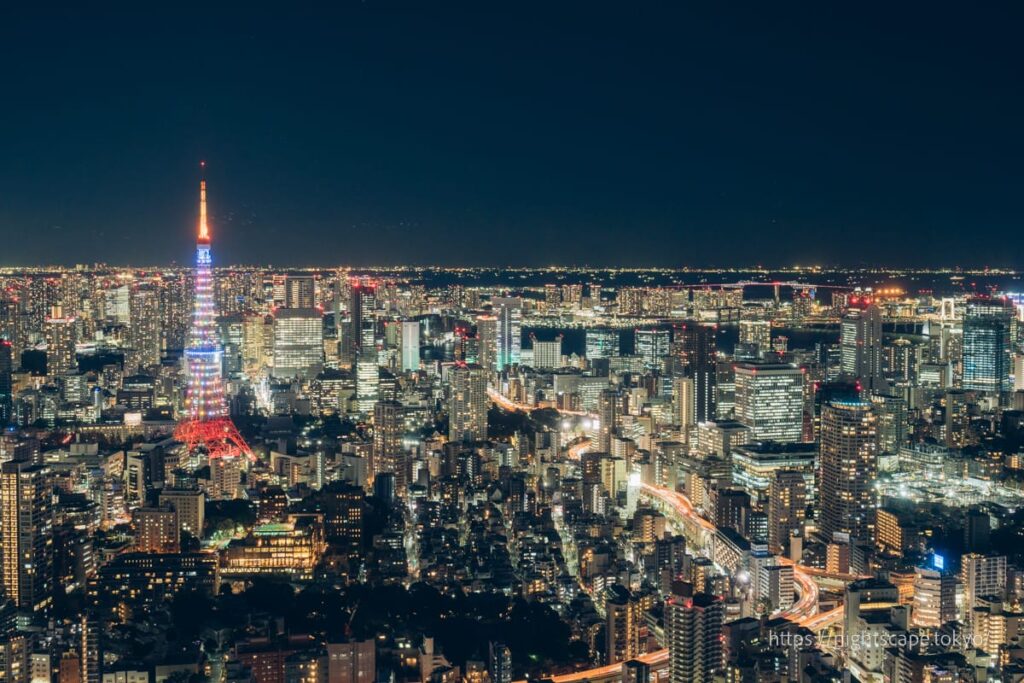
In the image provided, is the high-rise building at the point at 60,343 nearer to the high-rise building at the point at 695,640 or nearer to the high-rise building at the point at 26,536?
the high-rise building at the point at 26,536

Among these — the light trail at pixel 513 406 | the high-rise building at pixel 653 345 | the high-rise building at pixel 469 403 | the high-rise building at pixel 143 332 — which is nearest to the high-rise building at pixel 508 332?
the light trail at pixel 513 406

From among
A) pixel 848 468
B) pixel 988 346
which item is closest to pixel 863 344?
pixel 988 346

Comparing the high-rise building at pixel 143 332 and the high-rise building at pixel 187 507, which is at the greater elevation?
the high-rise building at pixel 143 332

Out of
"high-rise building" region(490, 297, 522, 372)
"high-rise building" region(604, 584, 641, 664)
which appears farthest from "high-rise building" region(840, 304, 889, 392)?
"high-rise building" region(604, 584, 641, 664)

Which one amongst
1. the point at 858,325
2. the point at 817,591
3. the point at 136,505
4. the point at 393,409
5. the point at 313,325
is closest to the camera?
the point at 817,591

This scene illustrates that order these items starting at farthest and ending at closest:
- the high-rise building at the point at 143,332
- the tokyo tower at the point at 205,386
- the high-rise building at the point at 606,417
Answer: the high-rise building at the point at 143,332 → the high-rise building at the point at 606,417 → the tokyo tower at the point at 205,386

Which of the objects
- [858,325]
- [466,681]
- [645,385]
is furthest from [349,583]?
[858,325]

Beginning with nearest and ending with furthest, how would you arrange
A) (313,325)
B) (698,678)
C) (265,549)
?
(698,678) → (265,549) → (313,325)

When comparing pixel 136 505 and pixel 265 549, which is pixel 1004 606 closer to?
pixel 265 549
